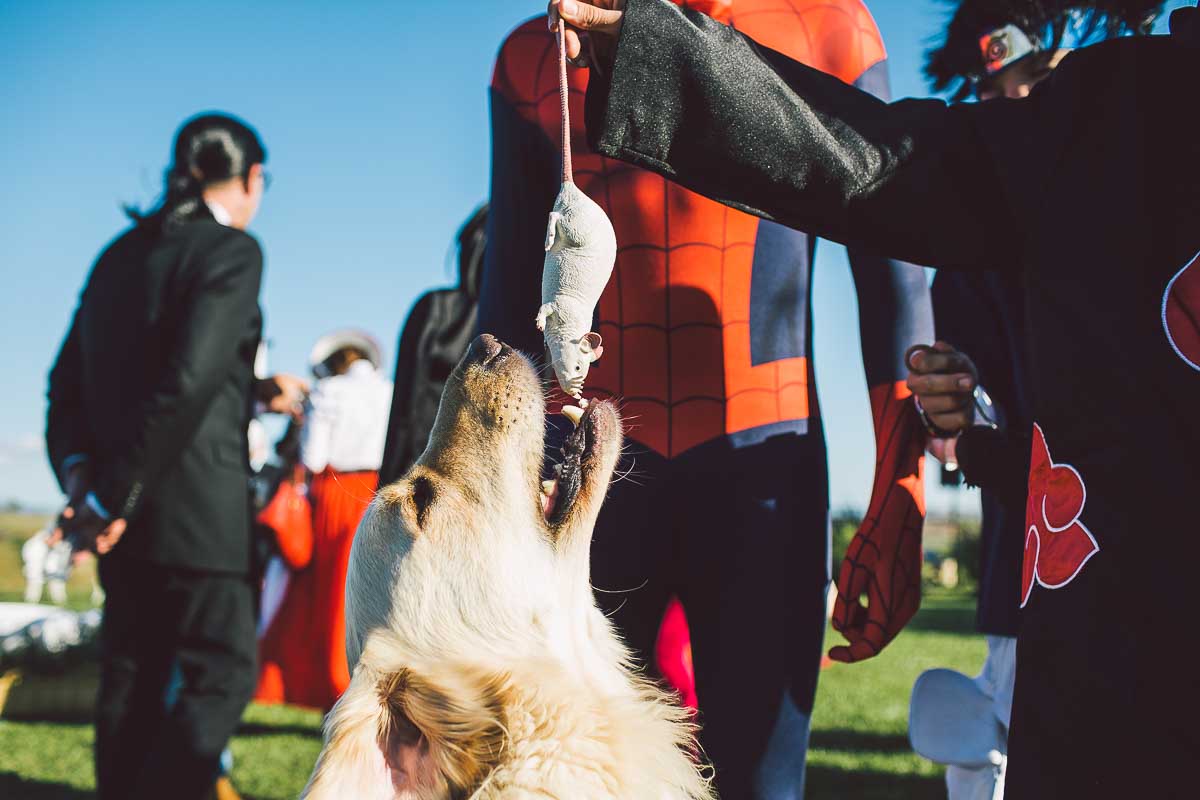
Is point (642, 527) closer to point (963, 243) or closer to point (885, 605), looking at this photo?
point (885, 605)

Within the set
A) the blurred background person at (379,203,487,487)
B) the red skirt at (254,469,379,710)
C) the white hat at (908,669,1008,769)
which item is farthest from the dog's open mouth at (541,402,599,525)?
the red skirt at (254,469,379,710)

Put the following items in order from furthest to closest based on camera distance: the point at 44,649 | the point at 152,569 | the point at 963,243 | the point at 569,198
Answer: the point at 44,649 → the point at 152,569 → the point at 569,198 → the point at 963,243

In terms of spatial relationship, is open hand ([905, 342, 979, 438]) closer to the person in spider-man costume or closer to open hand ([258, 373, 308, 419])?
the person in spider-man costume

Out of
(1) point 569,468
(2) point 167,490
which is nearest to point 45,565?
(2) point 167,490

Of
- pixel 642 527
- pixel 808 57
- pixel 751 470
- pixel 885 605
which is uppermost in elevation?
pixel 808 57

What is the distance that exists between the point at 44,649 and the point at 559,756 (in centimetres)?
634

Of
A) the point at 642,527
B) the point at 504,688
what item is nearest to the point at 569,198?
the point at 642,527

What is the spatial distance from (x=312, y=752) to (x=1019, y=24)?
527cm

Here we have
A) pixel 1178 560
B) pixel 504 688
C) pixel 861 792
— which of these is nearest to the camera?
pixel 1178 560

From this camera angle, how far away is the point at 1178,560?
980 millimetres

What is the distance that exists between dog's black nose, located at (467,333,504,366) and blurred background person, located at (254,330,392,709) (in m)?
3.88

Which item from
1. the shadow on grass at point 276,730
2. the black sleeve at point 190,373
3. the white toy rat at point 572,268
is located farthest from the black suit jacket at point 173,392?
the shadow on grass at point 276,730

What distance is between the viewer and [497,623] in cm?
171

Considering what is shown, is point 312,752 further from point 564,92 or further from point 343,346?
point 564,92
